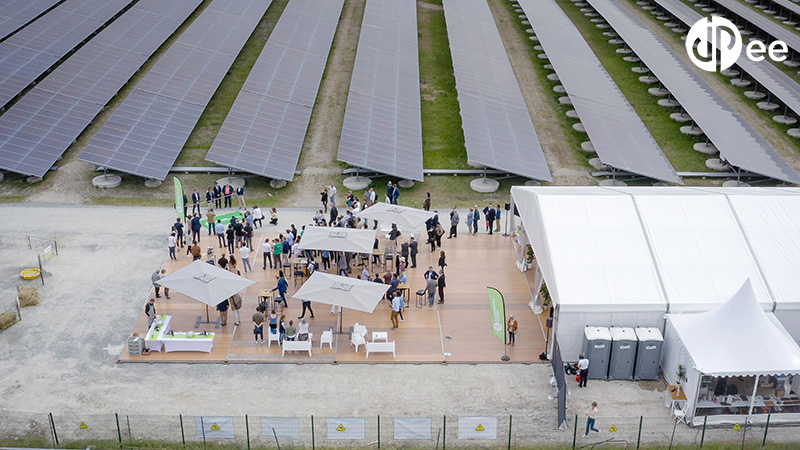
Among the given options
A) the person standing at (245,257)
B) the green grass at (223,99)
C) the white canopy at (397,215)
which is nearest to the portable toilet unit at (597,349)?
the white canopy at (397,215)

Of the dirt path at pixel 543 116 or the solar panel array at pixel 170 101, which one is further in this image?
the dirt path at pixel 543 116

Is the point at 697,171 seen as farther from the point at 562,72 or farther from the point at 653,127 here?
the point at 562,72

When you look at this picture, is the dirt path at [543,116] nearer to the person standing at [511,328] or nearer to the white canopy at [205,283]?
the person standing at [511,328]

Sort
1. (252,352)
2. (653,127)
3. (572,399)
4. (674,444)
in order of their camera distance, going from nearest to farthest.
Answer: (674,444), (572,399), (252,352), (653,127)

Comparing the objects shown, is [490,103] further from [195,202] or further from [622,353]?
[622,353]

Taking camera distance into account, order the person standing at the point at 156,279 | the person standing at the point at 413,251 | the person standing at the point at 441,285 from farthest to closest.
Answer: the person standing at the point at 413,251 → the person standing at the point at 441,285 → the person standing at the point at 156,279

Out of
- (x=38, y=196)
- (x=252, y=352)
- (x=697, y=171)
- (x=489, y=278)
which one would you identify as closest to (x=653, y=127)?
(x=697, y=171)
